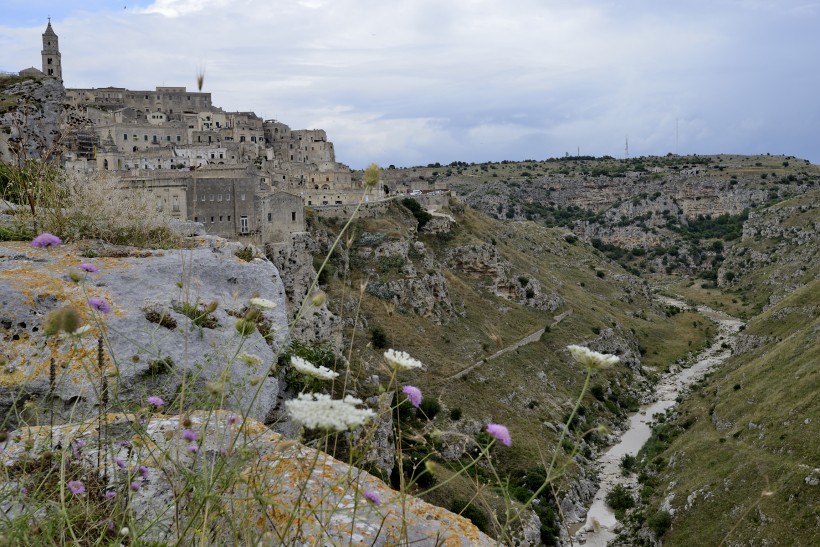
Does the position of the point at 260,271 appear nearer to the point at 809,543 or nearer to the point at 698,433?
the point at 809,543

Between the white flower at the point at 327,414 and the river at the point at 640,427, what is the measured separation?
68.1 feet

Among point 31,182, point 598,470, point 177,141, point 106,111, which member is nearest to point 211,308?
point 31,182

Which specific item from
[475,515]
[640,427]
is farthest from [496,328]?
[640,427]

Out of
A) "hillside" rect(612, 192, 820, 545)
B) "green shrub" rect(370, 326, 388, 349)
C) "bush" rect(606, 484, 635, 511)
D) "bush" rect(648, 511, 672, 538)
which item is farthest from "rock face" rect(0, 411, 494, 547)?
"bush" rect(606, 484, 635, 511)

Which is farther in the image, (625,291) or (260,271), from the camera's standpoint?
(625,291)

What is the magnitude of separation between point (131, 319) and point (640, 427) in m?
44.6

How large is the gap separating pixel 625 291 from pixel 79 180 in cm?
7464

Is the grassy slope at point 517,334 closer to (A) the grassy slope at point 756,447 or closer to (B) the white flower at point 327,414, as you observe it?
(A) the grassy slope at point 756,447

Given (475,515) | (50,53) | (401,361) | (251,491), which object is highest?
(50,53)

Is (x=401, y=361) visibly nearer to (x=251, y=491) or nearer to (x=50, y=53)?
(x=251, y=491)

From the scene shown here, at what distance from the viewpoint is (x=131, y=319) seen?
6.97m

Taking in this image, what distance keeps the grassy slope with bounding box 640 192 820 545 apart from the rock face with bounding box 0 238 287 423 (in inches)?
601

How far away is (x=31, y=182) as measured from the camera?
8094 mm

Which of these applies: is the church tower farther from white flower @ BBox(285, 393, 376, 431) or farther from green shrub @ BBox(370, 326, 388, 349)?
white flower @ BBox(285, 393, 376, 431)
